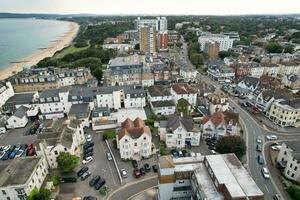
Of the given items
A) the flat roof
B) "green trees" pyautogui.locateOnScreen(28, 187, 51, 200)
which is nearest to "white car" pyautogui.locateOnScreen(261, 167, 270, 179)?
"green trees" pyautogui.locateOnScreen(28, 187, 51, 200)

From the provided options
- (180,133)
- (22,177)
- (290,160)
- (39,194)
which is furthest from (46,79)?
(290,160)

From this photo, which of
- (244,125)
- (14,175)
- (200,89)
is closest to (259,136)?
(244,125)

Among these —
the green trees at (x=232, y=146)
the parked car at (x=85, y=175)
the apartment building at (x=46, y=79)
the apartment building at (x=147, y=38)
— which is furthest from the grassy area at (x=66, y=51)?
the green trees at (x=232, y=146)

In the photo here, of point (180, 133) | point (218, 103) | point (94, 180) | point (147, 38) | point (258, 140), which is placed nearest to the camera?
point (94, 180)

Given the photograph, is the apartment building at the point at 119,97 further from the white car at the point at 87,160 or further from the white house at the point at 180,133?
the white car at the point at 87,160

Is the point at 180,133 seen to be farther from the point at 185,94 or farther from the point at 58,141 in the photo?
the point at 58,141
